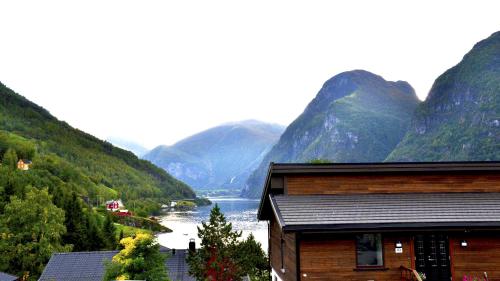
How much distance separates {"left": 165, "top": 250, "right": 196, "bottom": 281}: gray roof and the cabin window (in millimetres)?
23720

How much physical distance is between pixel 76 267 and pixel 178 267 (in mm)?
9285

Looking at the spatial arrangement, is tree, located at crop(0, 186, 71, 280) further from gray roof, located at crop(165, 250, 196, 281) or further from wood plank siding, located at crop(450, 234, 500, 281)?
wood plank siding, located at crop(450, 234, 500, 281)

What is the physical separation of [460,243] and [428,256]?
4.60ft

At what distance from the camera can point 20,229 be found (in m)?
56.9

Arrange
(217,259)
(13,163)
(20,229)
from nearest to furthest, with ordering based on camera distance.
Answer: (217,259) < (20,229) < (13,163)

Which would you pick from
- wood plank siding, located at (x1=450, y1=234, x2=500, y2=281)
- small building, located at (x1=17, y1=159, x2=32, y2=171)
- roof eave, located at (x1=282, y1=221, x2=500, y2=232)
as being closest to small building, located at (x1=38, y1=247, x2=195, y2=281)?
roof eave, located at (x1=282, y1=221, x2=500, y2=232)

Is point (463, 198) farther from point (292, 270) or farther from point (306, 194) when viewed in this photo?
point (292, 270)

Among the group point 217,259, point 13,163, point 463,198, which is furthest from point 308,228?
point 13,163

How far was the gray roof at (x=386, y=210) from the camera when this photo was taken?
61.1 ft

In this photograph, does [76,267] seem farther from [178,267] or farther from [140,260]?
[140,260]

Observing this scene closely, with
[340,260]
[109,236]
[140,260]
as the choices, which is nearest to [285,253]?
[340,260]

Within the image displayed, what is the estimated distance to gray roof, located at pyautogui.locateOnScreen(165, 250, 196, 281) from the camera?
4003 cm

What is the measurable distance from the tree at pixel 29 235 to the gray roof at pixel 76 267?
14.0 meters

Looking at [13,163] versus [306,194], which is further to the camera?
[13,163]
